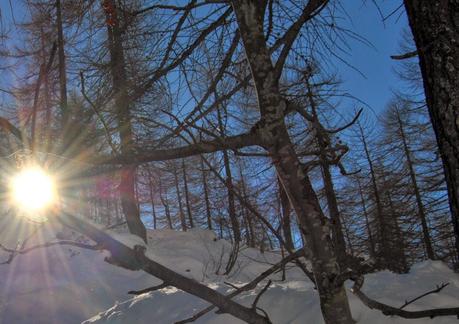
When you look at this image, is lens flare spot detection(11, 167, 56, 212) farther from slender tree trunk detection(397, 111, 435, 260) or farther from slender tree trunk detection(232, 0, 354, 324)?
slender tree trunk detection(397, 111, 435, 260)

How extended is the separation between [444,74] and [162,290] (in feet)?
10.5

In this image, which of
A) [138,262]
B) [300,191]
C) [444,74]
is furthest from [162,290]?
[444,74]

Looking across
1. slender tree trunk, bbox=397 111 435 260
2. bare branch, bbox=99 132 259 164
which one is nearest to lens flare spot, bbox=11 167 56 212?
bare branch, bbox=99 132 259 164

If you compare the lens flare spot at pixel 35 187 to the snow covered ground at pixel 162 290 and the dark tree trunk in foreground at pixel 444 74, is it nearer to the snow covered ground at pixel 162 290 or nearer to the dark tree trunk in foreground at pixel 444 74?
the snow covered ground at pixel 162 290

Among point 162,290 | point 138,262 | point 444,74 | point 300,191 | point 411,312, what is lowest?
point 411,312

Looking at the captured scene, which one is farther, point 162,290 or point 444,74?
point 162,290

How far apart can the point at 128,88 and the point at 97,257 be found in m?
8.35

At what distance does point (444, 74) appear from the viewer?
151cm

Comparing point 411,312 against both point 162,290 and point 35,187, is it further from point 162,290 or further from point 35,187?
point 162,290

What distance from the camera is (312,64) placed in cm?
222

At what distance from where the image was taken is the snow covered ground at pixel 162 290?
252 cm

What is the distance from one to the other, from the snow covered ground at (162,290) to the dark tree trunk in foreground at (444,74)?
0.85 meters

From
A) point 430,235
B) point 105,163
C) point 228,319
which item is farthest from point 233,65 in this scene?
point 430,235

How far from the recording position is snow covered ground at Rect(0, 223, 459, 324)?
99.3 inches
